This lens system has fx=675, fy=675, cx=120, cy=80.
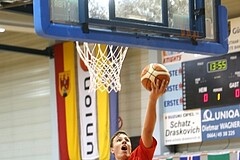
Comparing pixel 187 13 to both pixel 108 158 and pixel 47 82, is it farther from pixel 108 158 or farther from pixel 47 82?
pixel 47 82

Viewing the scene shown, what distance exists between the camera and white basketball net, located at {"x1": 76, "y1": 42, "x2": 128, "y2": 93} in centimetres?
946

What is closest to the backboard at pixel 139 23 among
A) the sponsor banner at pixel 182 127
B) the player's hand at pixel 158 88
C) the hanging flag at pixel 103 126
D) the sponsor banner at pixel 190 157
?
the player's hand at pixel 158 88

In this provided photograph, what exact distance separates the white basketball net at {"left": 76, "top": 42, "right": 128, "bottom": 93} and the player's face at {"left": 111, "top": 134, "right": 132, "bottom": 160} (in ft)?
13.3

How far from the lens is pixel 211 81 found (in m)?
10.0

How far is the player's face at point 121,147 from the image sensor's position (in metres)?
5.02

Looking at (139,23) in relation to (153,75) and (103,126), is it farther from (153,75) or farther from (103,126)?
(103,126)

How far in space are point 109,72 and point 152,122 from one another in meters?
5.13

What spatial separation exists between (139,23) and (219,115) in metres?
4.52

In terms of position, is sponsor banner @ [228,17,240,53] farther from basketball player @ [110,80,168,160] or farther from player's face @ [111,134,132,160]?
basketball player @ [110,80,168,160]

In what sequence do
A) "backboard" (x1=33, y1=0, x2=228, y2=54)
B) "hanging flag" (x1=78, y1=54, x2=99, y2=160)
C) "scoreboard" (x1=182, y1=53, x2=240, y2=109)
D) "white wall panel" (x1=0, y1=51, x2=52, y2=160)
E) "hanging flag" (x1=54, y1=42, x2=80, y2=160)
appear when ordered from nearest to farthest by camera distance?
"backboard" (x1=33, y1=0, x2=228, y2=54)
"scoreboard" (x1=182, y1=53, x2=240, y2=109)
"hanging flag" (x1=78, y1=54, x2=99, y2=160)
"hanging flag" (x1=54, y1=42, x2=80, y2=160)
"white wall panel" (x1=0, y1=51, x2=52, y2=160)

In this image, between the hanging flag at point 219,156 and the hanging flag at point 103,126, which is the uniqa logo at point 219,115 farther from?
the hanging flag at point 103,126

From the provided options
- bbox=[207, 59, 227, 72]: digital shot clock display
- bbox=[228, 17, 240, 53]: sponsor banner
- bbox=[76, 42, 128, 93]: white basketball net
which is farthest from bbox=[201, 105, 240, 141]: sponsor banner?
bbox=[76, 42, 128, 93]: white basketball net

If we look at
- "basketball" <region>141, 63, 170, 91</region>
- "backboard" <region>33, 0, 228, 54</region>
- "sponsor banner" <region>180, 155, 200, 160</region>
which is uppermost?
"backboard" <region>33, 0, 228, 54</region>

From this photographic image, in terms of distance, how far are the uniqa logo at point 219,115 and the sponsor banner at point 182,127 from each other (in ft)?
0.47
